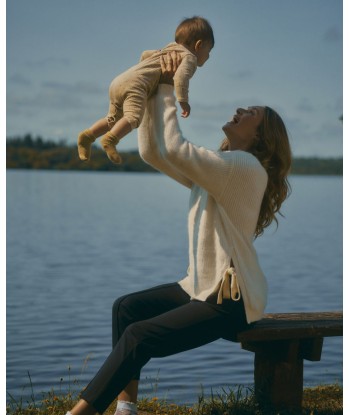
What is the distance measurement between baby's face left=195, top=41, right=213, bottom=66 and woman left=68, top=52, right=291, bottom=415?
5.8 inches

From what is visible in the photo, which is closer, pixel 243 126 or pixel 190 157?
pixel 190 157

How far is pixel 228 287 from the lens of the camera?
11.9 feet

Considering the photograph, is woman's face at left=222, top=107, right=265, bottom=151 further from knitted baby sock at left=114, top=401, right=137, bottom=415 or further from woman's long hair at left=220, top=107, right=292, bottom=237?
knitted baby sock at left=114, top=401, right=137, bottom=415

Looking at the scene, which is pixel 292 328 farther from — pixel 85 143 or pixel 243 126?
pixel 85 143

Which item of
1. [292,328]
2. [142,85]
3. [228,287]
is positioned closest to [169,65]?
[142,85]

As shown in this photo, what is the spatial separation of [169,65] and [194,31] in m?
0.21

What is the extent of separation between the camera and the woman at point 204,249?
3.57 meters

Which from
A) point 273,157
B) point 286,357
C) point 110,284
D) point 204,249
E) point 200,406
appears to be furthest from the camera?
point 110,284

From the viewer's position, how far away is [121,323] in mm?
3908

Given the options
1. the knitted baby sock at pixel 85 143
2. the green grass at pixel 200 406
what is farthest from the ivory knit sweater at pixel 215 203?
the green grass at pixel 200 406

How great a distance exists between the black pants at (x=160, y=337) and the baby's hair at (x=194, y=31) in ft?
3.64

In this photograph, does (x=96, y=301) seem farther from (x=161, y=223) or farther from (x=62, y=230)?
(x=161, y=223)

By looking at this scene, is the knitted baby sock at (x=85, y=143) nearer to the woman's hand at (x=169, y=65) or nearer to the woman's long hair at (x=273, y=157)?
the woman's hand at (x=169, y=65)

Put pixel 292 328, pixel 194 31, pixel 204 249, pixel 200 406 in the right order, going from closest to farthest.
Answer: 1. pixel 204 249
2. pixel 194 31
3. pixel 292 328
4. pixel 200 406
